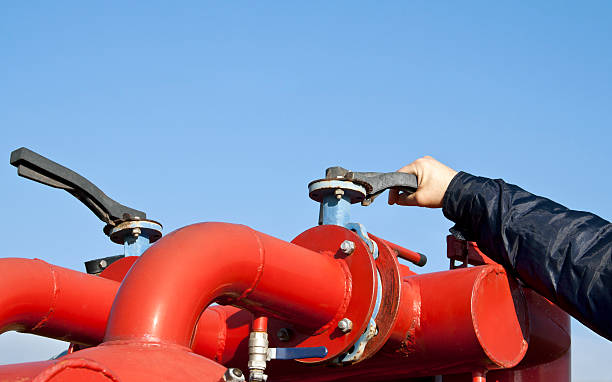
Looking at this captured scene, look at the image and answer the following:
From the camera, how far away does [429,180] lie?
2.32 metres

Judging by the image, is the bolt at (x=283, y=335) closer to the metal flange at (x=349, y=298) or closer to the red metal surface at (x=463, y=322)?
the metal flange at (x=349, y=298)

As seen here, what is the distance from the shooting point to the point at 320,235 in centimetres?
241

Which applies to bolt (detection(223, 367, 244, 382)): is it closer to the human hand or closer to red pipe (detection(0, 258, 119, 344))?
red pipe (detection(0, 258, 119, 344))

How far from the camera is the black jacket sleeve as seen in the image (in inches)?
74.4

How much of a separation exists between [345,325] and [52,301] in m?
0.89

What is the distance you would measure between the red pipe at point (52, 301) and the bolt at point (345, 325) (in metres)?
0.79

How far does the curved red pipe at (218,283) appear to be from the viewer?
5.42ft

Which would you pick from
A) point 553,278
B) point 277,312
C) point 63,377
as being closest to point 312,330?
point 277,312

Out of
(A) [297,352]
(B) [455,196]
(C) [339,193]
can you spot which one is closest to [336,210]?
(C) [339,193]

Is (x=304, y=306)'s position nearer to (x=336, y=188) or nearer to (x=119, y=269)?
(x=336, y=188)

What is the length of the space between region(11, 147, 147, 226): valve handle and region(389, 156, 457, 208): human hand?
1.24m

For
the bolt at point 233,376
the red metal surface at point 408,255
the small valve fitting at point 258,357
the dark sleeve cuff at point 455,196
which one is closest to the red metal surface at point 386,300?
the dark sleeve cuff at point 455,196

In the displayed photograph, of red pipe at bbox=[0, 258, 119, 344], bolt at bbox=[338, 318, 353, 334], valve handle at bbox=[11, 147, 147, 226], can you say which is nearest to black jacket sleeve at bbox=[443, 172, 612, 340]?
bolt at bbox=[338, 318, 353, 334]

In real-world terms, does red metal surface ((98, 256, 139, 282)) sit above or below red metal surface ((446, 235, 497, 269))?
below
